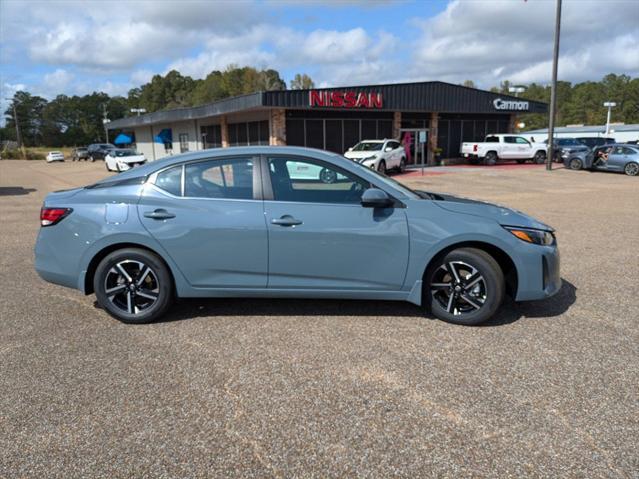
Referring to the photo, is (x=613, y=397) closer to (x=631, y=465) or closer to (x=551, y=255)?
(x=631, y=465)

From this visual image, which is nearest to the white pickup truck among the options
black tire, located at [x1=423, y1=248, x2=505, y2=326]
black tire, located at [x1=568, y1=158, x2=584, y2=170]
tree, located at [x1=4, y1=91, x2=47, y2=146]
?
black tire, located at [x1=568, y1=158, x2=584, y2=170]

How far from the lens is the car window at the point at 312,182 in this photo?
165 inches

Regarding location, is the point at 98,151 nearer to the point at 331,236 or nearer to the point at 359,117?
the point at 359,117

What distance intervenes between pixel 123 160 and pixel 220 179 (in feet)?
92.6

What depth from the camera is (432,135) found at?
29.2m

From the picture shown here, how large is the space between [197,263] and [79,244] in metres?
1.07

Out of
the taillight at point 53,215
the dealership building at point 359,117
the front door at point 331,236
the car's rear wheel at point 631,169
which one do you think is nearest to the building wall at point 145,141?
the dealership building at point 359,117

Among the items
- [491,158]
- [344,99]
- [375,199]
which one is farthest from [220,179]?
[491,158]

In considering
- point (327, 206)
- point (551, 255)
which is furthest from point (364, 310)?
point (551, 255)

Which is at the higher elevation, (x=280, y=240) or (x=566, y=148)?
(x=566, y=148)

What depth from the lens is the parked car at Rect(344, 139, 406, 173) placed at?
21930 mm

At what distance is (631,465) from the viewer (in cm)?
246

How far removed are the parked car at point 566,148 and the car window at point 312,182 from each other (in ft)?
81.5

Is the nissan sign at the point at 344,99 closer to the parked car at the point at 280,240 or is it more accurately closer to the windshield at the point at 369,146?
the windshield at the point at 369,146
